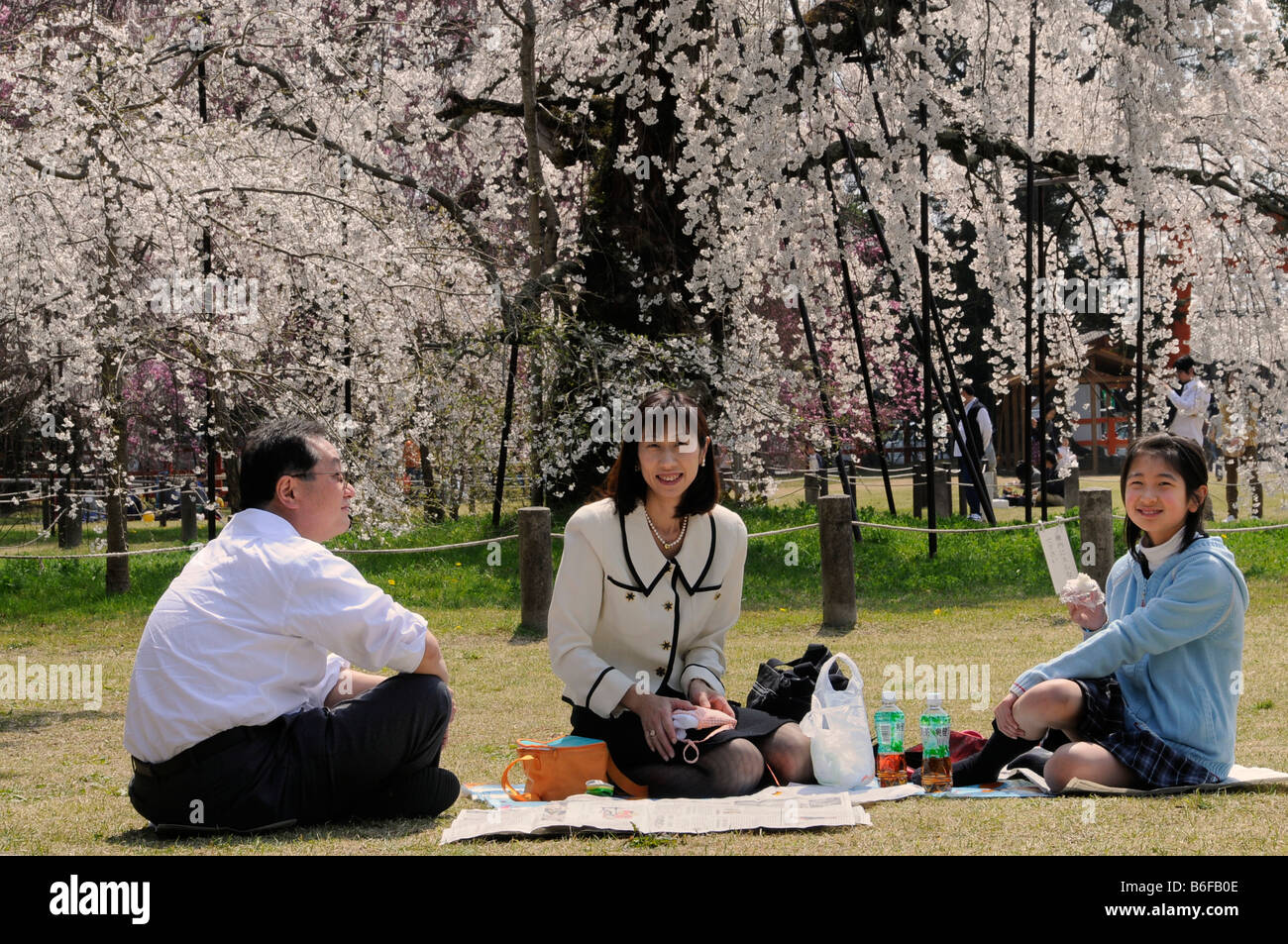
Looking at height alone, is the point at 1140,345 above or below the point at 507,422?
above

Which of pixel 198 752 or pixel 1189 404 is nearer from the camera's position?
pixel 198 752

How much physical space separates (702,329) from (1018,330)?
3582mm

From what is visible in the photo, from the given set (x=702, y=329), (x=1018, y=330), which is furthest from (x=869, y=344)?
(x=702, y=329)

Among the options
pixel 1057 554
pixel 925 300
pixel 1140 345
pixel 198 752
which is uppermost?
pixel 925 300

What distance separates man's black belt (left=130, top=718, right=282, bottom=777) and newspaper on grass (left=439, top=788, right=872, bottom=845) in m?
0.65

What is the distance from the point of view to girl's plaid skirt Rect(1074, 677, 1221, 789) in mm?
4062

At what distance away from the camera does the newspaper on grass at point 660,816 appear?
11.9 ft

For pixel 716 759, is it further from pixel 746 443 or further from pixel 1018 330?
pixel 1018 330

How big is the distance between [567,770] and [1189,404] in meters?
10.4

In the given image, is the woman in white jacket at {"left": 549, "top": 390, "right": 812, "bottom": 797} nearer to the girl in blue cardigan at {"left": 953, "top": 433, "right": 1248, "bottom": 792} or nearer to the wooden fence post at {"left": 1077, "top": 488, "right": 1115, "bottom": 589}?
the girl in blue cardigan at {"left": 953, "top": 433, "right": 1248, "bottom": 792}

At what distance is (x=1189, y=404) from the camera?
12.9m

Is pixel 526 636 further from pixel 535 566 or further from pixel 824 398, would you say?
pixel 824 398

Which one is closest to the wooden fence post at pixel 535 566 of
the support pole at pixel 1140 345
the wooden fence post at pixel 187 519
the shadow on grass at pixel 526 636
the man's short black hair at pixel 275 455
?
the shadow on grass at pixel 526 636

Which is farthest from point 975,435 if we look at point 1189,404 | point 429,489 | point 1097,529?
point 1097,529
